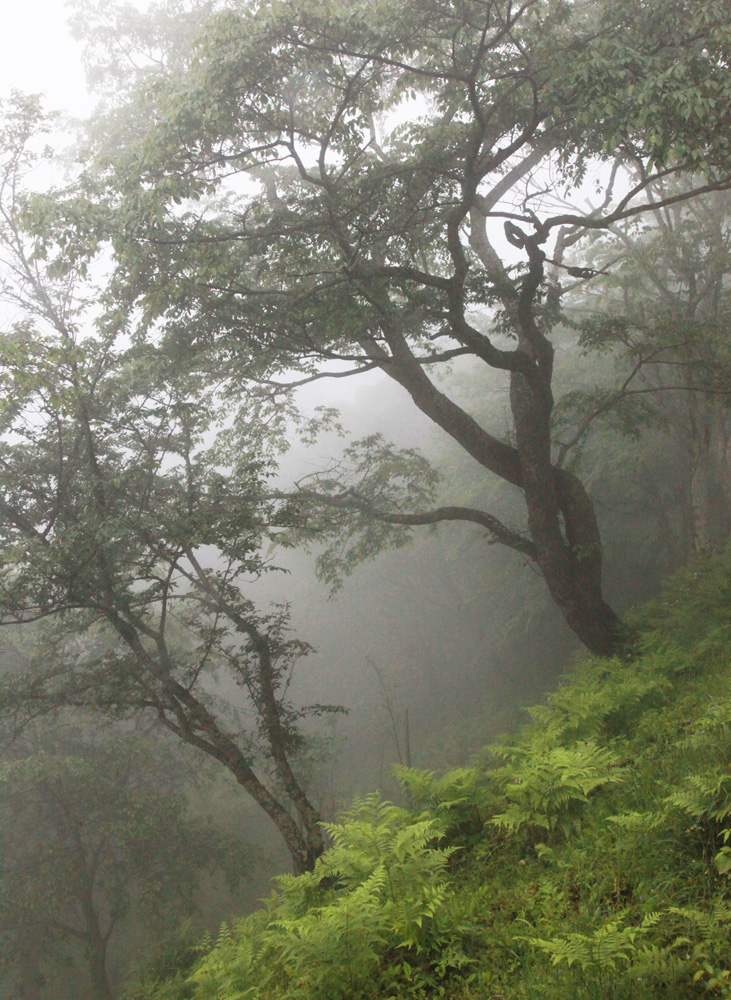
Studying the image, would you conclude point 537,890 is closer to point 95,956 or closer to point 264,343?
point 264,343

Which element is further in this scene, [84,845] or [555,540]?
[84,845]

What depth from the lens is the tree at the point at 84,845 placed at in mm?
11578

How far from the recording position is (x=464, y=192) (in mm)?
7312

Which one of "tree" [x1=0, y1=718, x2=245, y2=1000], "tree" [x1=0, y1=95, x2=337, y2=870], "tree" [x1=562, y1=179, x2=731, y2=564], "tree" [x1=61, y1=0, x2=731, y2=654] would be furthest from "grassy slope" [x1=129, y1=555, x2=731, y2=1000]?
"tree" [x1=0, y1=718, x2=245, y2=1000]

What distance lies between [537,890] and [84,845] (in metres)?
11.8

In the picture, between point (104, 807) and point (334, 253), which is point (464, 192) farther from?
point (104, 807)

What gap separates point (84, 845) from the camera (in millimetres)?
12328

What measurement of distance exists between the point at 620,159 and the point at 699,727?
8.15 meters

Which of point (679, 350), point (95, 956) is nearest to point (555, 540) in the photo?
point (679, 350)

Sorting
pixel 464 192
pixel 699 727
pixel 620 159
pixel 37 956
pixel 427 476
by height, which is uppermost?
pixel 620 159

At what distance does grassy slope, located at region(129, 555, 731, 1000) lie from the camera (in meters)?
2.48

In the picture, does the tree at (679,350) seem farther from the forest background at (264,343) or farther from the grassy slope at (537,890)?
the grassy slope at (537,890)

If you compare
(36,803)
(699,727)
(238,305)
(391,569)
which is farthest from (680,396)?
(36,803)

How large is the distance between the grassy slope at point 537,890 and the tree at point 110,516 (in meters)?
3.53
